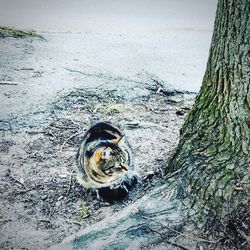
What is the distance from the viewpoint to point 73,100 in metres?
3.89

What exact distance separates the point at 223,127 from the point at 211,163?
0.23m

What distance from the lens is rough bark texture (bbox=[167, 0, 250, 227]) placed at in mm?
1919

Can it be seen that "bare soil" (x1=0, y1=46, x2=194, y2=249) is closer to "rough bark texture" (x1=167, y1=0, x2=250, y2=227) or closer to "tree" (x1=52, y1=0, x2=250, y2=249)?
"tree" (x1=52, y1=0, x2=250, y2=249)

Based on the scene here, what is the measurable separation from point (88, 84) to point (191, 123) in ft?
7.29

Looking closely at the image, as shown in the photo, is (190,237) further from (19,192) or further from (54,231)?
(19,192)

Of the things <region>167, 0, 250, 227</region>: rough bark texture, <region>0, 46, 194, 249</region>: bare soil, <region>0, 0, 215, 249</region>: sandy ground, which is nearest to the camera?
<region>167, 0, 250, 227</region>: rough bark texture

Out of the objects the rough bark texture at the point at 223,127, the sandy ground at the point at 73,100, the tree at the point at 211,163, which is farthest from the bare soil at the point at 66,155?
the rough bark texture at the point at 223,127

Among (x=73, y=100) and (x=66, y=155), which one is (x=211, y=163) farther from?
(x=73, y=100)

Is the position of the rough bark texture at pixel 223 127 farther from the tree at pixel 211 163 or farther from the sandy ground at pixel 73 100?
the sandy ground at pixel 73 100

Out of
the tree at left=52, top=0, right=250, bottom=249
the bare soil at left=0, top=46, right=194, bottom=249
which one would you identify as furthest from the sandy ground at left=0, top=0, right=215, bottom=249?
the tree at left=52, top=0, right=250, bottom=249

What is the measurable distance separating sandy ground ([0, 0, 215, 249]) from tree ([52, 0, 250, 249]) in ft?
0.88

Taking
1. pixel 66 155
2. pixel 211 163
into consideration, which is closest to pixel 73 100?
pixel 66 155

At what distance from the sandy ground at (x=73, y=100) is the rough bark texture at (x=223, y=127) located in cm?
44

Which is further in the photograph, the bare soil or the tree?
the bare soil
